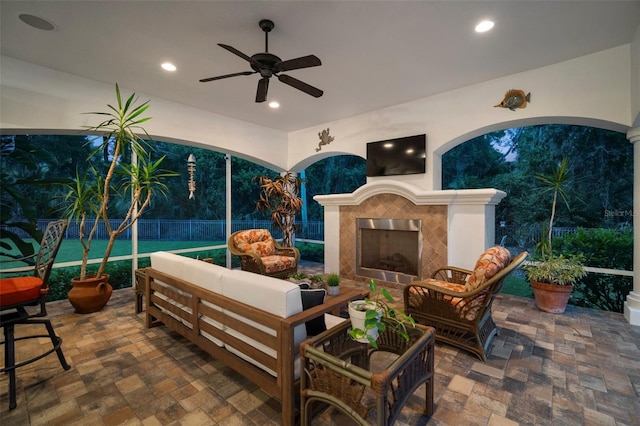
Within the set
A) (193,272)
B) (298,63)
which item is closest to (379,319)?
(193,272)

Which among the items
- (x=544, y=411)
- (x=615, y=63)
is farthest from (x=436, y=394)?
(x=615, y=63)

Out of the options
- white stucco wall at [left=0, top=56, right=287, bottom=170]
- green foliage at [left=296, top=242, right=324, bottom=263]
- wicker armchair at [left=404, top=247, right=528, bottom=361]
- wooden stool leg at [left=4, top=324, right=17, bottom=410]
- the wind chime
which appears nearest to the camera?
wooden stool leg at [left=4, top=324, right=17, bottom=410]

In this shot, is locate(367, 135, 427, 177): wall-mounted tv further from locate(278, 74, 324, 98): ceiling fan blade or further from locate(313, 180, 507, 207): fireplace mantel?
locate(278, 74, 324, 98): ceiling fan blade

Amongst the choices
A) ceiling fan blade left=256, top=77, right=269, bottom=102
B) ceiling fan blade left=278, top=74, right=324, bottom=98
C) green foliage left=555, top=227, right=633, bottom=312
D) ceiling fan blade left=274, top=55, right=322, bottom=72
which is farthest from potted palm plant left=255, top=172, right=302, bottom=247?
green foliage left=555, top=227, right=633, bottom=312

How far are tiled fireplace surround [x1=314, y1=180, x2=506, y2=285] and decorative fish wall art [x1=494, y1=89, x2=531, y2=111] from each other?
1.11m

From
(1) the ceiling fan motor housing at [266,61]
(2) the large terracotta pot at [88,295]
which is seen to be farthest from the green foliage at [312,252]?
(1) the ceiling fan motor housing at [266,61]

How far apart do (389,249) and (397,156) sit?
157 centimetres

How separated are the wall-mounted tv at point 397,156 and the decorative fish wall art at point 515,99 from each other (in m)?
1.09

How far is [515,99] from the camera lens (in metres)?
3.52

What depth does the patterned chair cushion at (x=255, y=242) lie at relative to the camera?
457cm

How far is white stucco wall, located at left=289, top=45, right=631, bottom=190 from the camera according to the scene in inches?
118

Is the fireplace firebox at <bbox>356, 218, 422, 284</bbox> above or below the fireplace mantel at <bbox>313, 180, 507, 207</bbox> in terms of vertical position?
below

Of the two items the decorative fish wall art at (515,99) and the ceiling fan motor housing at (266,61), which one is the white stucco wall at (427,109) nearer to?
the decorative fish wall art at (515,99)

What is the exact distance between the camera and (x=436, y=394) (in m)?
1.89
